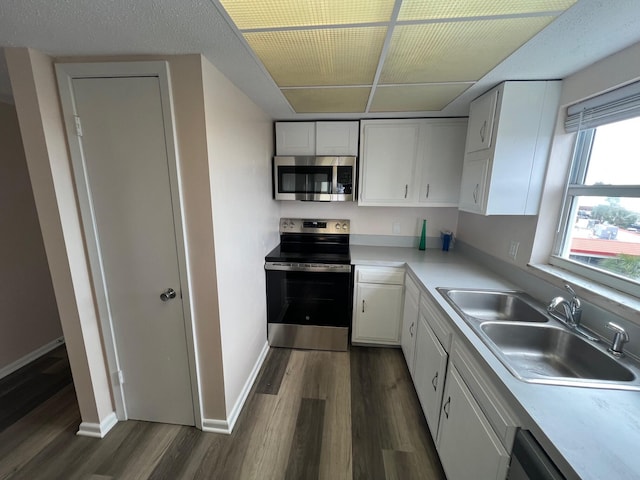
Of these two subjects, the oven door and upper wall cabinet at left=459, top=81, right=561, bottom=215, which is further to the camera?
the oven door

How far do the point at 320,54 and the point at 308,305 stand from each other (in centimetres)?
197

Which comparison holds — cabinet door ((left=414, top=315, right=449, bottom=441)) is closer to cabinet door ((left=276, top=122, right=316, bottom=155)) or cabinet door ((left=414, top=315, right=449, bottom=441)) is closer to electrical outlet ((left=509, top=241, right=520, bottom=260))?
electrical outlet ((left=509, top=241, right=520, bottom=260))

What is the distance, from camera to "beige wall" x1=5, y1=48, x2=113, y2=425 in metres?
1.25

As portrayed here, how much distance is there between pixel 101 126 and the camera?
134cm

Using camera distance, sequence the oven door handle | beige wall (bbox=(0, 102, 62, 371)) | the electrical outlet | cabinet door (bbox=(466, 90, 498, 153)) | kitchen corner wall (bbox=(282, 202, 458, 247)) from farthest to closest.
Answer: kitchen corner wall (bbox=(282, 202, 458, 247))
the oven door handle
beige wall (bbox=(0, 102, 62, 371))
the electrical outlet
cabinet door (bbox=(466, 90, 498, 153))

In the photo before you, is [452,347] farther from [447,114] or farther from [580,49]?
[447,114]

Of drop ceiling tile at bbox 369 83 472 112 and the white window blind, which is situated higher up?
drop ceiling tile at bbox 369 83 472 112

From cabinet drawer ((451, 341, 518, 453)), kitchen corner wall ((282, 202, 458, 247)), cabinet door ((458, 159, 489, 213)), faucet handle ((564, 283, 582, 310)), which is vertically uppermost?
cabinet door ((458, 159, 489, 213))

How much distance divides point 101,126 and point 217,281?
101cm

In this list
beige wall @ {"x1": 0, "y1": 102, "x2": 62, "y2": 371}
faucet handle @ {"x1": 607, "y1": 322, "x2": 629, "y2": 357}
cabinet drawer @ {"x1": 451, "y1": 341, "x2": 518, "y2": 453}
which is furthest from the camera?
beige wall @ {"x1": 0, "y1": 102, "x2": 62, "y2": 371}

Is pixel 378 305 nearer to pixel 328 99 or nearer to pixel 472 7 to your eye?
pixel 328 99

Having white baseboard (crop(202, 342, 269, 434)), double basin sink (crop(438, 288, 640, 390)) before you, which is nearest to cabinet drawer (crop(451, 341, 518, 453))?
double basin sink (crop(438, 288, 640, 390))

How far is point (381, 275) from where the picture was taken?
2.32m

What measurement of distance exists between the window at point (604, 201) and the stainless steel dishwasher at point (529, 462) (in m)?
0.95
